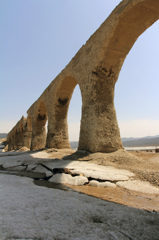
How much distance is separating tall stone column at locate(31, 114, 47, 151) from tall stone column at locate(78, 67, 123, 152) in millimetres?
6227

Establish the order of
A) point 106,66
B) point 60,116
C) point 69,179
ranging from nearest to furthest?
point 69,179 → point 106,66 → point 60,116

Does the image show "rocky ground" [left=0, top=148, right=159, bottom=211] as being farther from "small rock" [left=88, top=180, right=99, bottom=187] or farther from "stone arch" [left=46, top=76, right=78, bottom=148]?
"stone arch" [left=46, top=76, right=78, bottom=148]

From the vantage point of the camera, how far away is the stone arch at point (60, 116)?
7391 mm

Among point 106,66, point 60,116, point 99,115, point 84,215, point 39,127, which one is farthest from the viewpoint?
point 39,127

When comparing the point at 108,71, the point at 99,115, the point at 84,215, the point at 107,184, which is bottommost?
the point at 107,184

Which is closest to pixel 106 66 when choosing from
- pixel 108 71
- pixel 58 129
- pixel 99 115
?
pixel 108 71

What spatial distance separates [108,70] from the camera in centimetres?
470

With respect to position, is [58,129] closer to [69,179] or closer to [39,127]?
[39,127]

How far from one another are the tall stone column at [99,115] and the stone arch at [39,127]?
6.19 m

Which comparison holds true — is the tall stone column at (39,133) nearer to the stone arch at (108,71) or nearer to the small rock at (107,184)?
the stone arch at (108,71)

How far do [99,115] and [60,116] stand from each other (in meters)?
3.73

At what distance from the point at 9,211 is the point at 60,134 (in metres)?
6.44

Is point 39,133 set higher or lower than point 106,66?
lower

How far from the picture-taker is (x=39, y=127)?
34.9 feet
